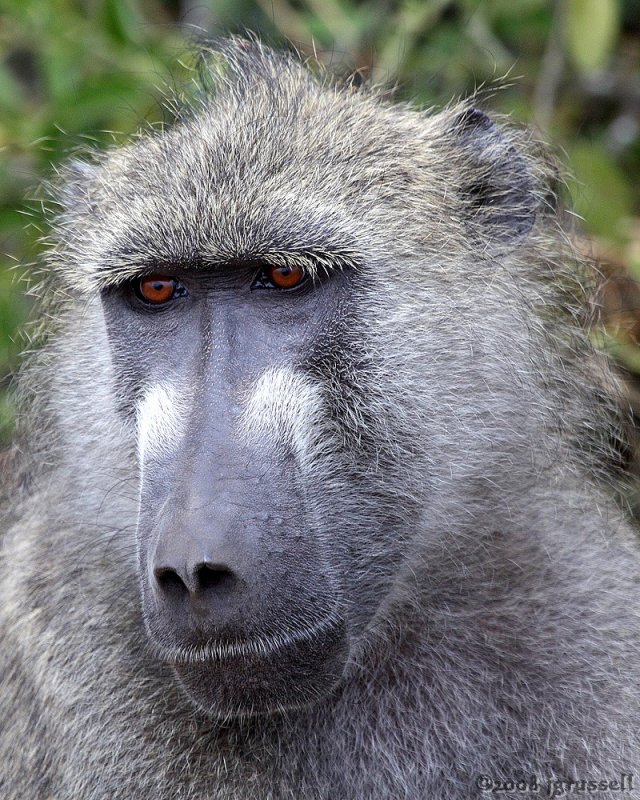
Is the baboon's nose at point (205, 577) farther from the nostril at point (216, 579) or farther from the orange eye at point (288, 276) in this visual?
the orange eye at point (288, 276)

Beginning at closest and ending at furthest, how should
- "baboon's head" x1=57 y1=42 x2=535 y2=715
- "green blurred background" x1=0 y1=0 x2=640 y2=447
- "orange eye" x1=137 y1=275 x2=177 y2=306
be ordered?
"baboon's head" x1=57 y1=42 x2=535 y2=715 < "orange eye" x1=137 y1=275 x2=177 y2=306 < "green blurred background" x1=0 y1=0 x2=640 y2=447

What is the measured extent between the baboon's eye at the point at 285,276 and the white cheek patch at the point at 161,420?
392mm

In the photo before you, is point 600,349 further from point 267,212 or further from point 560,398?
point 267,212

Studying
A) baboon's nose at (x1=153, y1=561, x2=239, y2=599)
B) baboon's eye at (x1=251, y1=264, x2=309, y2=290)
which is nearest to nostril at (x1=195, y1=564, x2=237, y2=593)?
baboon's nose at (x1=153, y1=561, x2=239, y2=599)

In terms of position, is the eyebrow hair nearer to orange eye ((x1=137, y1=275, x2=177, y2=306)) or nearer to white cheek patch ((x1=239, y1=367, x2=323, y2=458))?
orange eye ((x1=137, y1=275, x2=177, y2=306))

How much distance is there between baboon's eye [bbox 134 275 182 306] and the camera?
10.1ft

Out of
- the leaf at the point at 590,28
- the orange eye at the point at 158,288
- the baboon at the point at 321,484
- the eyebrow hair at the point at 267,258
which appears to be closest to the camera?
the baboon at the point at 321,484

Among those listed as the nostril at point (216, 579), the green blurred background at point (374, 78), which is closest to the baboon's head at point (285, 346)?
the nostril at point (216, 579)

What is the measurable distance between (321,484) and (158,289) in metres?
0.76

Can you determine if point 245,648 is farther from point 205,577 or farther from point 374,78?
point 374,78

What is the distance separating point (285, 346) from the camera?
2846 mm

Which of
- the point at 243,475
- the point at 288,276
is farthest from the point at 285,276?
the point at 243,475

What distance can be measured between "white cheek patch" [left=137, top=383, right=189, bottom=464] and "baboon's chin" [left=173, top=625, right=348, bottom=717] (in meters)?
0.54

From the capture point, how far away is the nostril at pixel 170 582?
2.43 metres
